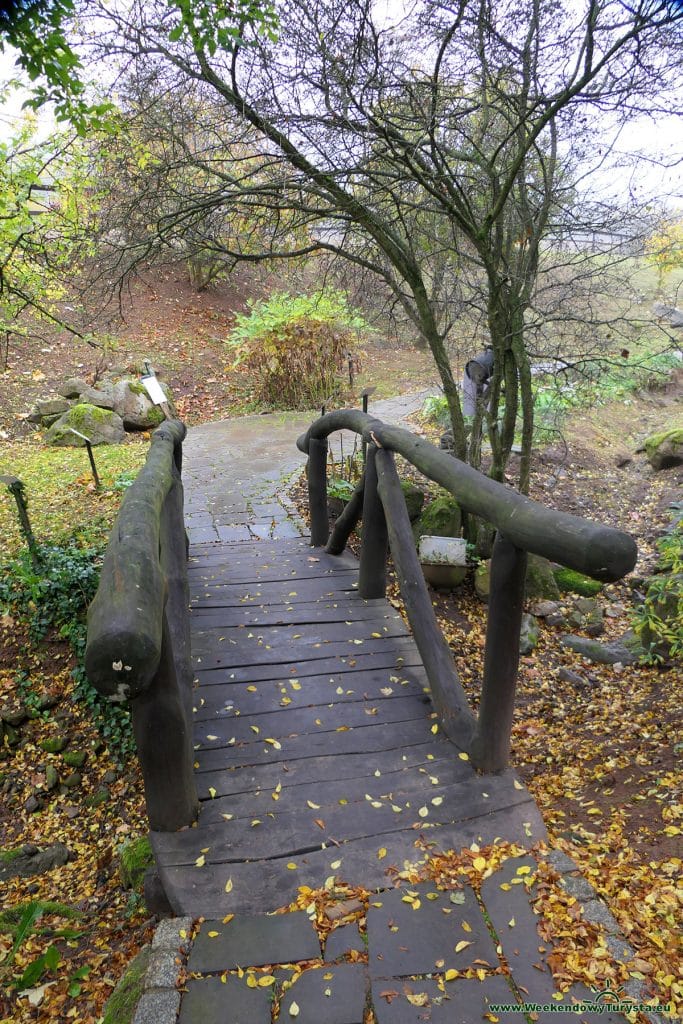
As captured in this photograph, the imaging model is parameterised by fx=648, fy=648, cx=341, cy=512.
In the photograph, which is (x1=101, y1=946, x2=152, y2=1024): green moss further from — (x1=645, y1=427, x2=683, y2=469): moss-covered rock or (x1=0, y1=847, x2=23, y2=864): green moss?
(x1=645, y1=427, x2=683, y2=469): moss-covered rock

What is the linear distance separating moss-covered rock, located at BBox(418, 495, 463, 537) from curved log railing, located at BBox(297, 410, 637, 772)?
1.66 metres

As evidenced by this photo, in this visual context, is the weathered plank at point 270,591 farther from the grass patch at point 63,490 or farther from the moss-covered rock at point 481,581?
the grass patch at point 63,490

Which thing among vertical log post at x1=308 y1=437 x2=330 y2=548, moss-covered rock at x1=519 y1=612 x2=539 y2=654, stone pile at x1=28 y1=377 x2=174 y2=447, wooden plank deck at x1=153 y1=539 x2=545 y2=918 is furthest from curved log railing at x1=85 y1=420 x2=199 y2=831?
stone pile at x1=28 y1=377 x2=174 y2=447

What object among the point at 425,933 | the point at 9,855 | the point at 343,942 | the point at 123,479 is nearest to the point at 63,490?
the point at 123,479

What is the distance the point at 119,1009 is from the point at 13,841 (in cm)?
243

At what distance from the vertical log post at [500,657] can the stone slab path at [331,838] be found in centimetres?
11

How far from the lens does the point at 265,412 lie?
12.6 metres

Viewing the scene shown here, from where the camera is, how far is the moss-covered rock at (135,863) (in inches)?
104

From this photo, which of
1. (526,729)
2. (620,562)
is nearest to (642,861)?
(620,562)

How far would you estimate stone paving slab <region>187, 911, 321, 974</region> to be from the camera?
1830 millimetres

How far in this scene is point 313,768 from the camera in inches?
104

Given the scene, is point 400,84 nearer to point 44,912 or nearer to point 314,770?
point 314,770

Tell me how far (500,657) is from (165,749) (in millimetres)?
1230

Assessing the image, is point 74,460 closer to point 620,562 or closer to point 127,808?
point 127,808
